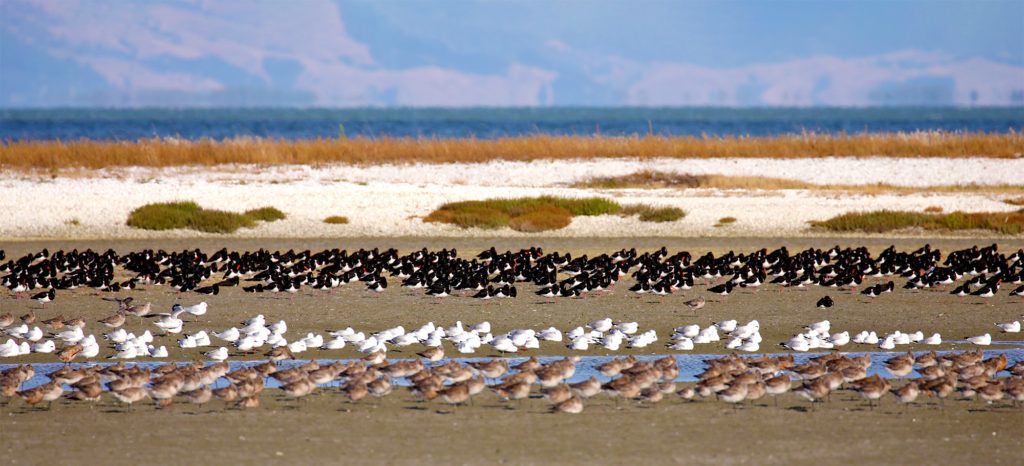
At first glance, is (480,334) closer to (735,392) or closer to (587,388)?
(587,388)

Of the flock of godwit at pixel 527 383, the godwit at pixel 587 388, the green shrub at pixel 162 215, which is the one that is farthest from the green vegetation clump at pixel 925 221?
the godwit at pixel 587 388

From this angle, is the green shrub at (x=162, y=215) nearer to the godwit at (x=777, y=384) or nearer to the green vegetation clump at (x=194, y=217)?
the green vegetation clump at (x=194, y=217)

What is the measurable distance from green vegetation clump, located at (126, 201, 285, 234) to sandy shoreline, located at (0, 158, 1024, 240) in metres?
0.31

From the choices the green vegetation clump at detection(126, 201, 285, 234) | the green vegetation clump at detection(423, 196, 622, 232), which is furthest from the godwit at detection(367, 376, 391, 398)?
the green vegetation clump at detection(126, 201, 285, 234)

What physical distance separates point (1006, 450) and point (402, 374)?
6337mm

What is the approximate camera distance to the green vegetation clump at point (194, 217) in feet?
112

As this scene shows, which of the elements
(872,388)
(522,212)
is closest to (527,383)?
(872,388)

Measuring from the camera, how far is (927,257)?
26125mm

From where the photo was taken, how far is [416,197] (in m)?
37.2

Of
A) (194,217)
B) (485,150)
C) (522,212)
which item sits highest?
(485,150)

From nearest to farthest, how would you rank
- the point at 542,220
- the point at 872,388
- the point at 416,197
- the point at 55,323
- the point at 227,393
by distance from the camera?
the point at 227,393, the point at 872,388, the point at 55,323, the point at 542,220, the point at 416,197

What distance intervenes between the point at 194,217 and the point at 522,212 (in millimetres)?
8424

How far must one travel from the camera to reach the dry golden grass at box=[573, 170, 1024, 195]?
41.8m

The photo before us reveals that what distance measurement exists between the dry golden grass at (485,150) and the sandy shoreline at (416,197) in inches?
84.3
